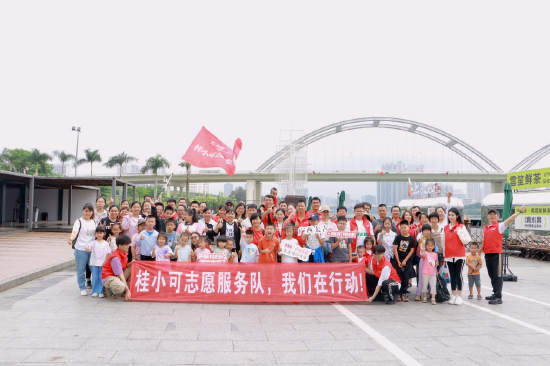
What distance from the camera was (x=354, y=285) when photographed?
668 cm

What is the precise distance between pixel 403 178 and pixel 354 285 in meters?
54.5

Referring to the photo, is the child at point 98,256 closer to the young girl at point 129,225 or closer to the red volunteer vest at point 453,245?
the young girl at point 129,225

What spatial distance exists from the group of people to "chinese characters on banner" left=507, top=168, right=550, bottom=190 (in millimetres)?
6427

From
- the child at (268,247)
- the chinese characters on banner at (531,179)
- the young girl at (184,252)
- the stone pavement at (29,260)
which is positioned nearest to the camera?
the child at (268,247)

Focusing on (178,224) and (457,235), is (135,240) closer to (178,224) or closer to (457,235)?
(178,224)

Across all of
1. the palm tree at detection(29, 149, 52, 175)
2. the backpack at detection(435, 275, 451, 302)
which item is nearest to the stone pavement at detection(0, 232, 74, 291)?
the backpack at detection(435, 275, 451, 302)

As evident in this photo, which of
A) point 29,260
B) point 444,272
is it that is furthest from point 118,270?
point 444,272

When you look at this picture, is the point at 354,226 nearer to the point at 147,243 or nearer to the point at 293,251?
the point at 293,251

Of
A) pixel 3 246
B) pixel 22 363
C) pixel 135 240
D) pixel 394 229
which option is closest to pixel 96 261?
pixel 135 240

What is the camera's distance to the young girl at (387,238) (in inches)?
288

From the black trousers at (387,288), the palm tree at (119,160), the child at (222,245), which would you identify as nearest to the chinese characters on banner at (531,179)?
the black trousers at (387,288)

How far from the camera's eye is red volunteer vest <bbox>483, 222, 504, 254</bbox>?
709 centimetres

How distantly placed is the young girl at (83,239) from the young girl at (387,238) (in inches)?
201

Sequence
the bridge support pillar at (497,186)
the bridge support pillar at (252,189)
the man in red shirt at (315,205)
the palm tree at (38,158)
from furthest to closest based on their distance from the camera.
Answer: the palm tree at (38,158), the bridge support pillar at (252,189), the bridge support pillar at (497,186), the man in red shirt at (315,205)
